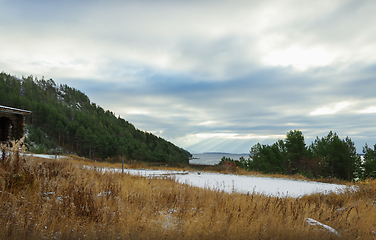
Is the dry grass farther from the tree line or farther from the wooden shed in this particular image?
the tree line

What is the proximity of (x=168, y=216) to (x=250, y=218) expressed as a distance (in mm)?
1909

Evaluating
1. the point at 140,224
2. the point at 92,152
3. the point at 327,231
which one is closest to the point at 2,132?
the point at 140,224

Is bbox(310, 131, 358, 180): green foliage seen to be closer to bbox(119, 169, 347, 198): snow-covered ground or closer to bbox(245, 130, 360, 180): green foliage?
bbox(245, 130, 360, 180): green foliage

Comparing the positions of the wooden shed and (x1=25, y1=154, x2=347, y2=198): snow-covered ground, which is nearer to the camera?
(x1=25, y1=154, x2=347, y2=198): snow-covered ground

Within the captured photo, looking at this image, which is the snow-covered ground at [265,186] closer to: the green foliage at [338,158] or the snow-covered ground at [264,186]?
the snow-covered ground at [264,186]

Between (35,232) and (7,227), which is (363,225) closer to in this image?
(35,232)

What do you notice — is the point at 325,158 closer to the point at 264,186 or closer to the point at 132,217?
the point at 264,186

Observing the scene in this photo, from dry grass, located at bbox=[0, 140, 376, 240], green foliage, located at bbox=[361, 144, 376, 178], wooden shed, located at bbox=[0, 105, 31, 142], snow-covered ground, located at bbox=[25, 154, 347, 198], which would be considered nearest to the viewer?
dry grass, located at bbox=[0, 140, 376, 240]

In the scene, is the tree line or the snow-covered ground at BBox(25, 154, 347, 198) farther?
the tree line

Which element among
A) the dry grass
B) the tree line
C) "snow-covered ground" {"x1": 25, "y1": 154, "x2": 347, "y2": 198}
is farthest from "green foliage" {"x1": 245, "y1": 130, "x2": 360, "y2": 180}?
the dry grass

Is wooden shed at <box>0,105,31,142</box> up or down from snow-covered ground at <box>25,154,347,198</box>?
up

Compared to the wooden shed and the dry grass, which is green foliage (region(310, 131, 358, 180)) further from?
the wooden shed

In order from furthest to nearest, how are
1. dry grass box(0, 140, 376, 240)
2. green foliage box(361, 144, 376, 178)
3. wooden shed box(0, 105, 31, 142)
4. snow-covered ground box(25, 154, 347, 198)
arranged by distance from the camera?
green foliage box(361, 144, 376, 178)
wooden shed box(0, 105, 31, 142)
snow-covered ground box(25, 154, 347, 198)
dry grass box(0, 140, 376, 240)

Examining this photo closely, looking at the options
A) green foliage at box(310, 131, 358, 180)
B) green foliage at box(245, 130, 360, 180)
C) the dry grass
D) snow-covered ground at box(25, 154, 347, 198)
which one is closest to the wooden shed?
snow-covered ground at box(25, 154, 347, 198)
